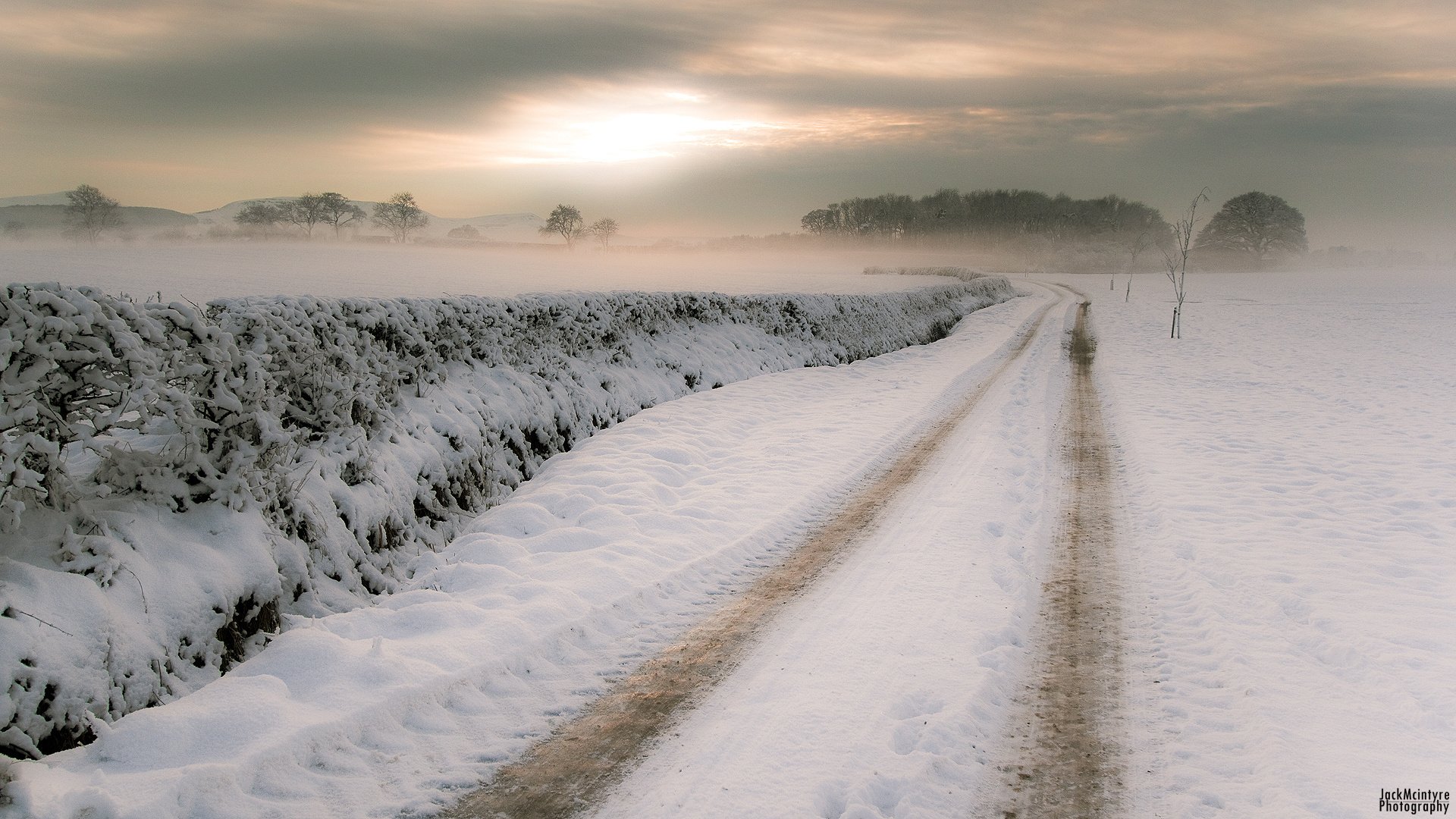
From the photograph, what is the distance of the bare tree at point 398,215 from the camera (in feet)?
362

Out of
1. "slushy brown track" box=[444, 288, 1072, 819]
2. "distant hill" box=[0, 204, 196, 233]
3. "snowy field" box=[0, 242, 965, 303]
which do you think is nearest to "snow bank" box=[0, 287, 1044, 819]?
"slushy brown track" box=[444, 288, 1072, 819]

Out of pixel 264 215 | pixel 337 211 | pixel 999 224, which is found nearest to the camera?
pixel 264 215

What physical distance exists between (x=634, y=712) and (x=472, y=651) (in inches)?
57.5

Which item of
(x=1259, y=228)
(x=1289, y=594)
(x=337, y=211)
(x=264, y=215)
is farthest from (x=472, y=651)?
(x=1259, y=228)

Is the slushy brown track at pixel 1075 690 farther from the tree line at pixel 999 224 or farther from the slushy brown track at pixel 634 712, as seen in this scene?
the tree line at pixel 999 224

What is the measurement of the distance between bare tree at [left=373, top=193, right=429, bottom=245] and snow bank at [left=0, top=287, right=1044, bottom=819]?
374ft

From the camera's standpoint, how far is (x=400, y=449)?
8.05 meters

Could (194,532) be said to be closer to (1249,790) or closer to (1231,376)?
(1249,790)

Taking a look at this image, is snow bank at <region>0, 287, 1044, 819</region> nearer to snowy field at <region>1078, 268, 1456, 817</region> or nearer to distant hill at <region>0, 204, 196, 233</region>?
snowy field at <region>1078, 268, 1456, 817</region>

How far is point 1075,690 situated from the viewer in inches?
196

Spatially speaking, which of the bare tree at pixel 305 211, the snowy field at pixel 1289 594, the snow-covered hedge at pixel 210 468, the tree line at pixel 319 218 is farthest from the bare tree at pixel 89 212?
the snowy field at pixel 1289 594

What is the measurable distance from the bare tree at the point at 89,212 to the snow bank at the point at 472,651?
64.4 meters

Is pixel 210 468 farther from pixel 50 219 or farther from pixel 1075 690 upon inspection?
pixel 50 219

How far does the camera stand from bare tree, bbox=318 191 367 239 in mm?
98875
